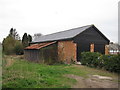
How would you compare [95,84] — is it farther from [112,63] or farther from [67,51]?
[67,51]

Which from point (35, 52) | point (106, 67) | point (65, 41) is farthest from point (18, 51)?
point (106, 67)

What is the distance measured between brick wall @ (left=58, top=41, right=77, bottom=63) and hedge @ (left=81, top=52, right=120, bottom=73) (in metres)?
3.37

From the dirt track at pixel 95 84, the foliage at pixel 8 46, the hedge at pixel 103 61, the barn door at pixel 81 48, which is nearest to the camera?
the dirt track at pixel 95 84

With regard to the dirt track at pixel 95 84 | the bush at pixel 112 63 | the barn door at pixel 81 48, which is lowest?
the dirt track at pixel 95 84

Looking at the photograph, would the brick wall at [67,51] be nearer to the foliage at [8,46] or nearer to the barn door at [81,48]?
the barn door at [81,48]

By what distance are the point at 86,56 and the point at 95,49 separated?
22.0 ft

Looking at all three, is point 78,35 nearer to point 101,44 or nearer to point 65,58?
point 65,58

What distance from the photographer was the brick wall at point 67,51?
17.9 m

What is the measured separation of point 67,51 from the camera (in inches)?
731

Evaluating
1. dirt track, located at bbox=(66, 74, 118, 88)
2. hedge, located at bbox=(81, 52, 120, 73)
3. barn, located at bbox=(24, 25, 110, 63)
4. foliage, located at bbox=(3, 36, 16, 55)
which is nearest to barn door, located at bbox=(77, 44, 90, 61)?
barn, located at bbox=(24, 25, 110, 63)

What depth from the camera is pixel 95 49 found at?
66.1 feet

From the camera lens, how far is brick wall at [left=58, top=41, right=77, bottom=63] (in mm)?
17948

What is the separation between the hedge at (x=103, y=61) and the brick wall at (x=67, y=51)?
3.37 metres

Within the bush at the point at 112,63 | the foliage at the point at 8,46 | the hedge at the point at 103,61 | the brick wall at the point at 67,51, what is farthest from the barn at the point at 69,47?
the foliage at the point at 8,46
